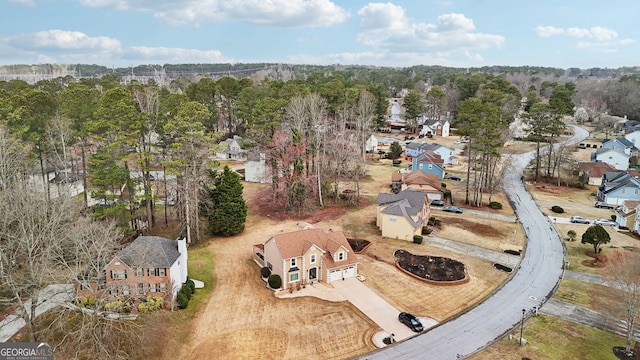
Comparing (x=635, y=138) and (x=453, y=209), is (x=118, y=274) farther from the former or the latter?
(x=635, y=138)

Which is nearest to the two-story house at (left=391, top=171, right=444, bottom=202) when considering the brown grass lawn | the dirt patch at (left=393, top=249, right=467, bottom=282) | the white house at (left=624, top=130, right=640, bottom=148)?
the brown grass lawn

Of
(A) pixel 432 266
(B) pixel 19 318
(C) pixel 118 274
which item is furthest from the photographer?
(A) pixel 432 266

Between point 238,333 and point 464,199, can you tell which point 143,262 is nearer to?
point 238,333

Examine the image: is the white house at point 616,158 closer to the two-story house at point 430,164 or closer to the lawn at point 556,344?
the two-story house at point 430,164

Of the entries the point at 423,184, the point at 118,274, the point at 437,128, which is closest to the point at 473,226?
the point at 423,184

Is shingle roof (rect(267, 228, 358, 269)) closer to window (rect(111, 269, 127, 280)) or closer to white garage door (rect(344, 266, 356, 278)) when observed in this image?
white garage door (rect(344, 266, 356, 278))

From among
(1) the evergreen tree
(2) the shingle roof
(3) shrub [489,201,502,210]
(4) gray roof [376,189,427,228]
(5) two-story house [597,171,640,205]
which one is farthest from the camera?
(5) two-story house [597,171,640,205]

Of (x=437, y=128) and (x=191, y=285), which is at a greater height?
(x=437, y=128)
